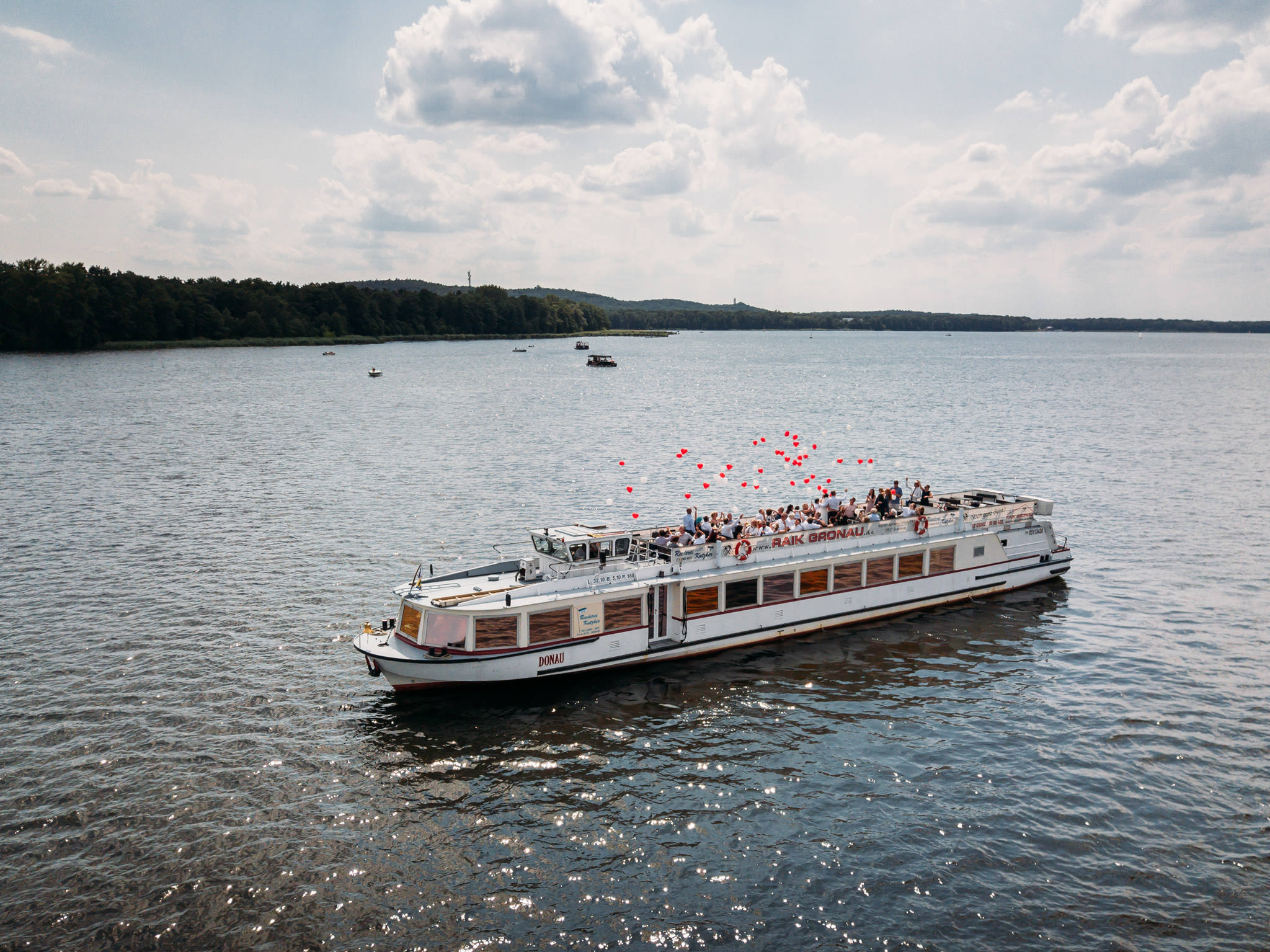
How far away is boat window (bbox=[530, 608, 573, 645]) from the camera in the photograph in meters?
29.5

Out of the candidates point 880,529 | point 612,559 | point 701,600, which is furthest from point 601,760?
point 880,529

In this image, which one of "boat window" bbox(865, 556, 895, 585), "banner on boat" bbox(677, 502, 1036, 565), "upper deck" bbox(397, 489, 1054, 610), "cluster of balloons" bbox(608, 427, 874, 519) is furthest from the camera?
"cluster of balloons" bbox(608, 427, 874, 519)

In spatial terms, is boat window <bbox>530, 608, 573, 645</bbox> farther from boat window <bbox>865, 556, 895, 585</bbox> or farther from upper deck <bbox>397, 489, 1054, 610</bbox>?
boat window <bbox>865, 556, 895, 585</bbox>

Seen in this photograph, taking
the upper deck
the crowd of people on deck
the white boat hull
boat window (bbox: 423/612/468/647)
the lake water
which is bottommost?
the lake water

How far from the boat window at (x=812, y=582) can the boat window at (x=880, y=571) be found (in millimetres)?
2359

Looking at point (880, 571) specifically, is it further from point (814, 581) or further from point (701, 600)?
point (701, 600)

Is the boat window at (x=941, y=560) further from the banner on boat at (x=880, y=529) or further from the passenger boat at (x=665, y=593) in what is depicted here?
the banner on boat at (x=880, y=529)

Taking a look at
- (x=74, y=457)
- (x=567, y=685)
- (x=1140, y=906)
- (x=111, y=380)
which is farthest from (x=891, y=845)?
Result: (x=111, y=380)

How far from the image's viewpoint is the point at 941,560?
3947 cm

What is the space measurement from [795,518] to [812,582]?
144 inches

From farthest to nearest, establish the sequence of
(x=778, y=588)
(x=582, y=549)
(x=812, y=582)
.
A: (x=812, y=582)
(x=778, y=588)
(x=582, y=549)

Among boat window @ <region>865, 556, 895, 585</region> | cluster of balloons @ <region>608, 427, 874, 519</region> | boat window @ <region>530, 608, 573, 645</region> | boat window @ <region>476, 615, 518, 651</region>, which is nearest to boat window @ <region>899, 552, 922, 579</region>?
boat window @ <region>865, 556, 895, 585</region>

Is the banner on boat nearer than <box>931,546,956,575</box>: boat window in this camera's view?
Yes

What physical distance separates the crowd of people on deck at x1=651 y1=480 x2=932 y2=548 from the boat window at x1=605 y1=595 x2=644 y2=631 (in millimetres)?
2921
